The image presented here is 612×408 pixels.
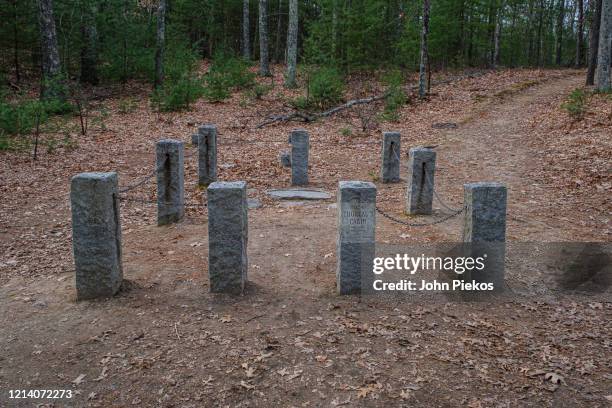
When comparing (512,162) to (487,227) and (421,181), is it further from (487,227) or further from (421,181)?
(487,227)

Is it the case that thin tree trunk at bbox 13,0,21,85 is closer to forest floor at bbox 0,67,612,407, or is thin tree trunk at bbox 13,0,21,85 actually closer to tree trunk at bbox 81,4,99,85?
tree trunk at bbox 81,4,99,85

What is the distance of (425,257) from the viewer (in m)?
5.82

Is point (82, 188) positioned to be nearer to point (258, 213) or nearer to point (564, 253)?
point (258, 213)

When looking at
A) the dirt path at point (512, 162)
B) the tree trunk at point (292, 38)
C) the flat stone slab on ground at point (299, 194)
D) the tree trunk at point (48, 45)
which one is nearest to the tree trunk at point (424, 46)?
the dirt path at point (512, 162)

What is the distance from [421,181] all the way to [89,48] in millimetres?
18276

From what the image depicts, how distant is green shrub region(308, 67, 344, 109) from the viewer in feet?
57.0

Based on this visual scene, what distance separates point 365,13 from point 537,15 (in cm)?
2110

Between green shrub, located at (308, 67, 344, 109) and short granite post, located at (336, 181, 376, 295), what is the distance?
12967 millimetres

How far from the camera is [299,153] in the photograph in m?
9.61

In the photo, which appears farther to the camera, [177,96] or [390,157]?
[177,96]

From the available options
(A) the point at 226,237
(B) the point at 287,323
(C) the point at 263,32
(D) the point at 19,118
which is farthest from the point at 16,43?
(B) the point at 287,323

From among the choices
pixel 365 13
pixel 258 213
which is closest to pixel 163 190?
pixel 258 213

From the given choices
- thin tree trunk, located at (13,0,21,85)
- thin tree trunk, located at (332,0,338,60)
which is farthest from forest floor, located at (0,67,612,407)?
thin tree trunk, located at (332,0,338,60)

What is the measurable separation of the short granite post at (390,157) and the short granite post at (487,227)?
456cm
